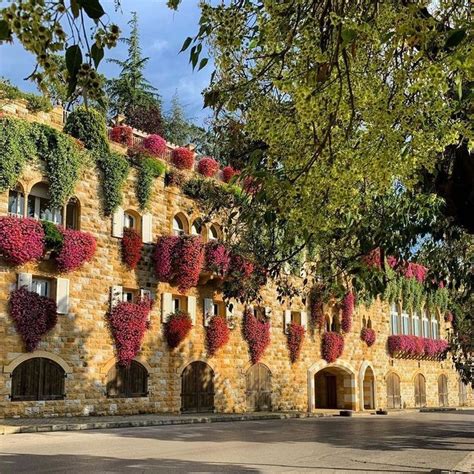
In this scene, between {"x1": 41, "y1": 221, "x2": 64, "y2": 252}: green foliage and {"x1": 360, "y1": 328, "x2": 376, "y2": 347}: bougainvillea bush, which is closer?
{"x1": 41, "y1": 221, "x2": 64, "y2": 252}: green foliage

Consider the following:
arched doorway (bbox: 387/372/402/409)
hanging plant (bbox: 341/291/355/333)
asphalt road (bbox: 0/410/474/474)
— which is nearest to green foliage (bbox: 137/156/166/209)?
asphalt road (bbox: 0/410/474/474)

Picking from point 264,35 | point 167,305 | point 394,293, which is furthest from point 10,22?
point 394,293

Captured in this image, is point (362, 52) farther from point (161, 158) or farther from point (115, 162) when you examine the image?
point (161, 158)

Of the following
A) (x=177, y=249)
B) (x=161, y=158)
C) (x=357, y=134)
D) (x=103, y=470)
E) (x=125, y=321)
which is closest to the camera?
(x=357, y=134)

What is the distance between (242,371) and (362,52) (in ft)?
68.2

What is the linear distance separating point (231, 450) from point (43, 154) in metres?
10.7

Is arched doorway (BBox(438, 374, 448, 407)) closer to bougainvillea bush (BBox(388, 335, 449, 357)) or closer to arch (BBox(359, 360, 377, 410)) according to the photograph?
bougainvillea bush (BBox(388, 335, 449, 357))

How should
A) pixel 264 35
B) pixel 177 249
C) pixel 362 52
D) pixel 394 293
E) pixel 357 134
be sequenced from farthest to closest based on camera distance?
1. pixel 394 293
2. pixel 177 249
3. pixel 357 134
4. pixel 362 52
5. pixel 264 35

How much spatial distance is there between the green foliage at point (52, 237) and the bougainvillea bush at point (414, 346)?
21.3 metres

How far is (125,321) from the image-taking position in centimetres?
2067

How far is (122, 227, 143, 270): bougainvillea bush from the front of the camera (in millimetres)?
21250

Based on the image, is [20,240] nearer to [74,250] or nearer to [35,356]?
[74,250]

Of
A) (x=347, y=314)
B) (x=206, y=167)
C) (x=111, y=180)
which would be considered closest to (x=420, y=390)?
(x=347, y=314)

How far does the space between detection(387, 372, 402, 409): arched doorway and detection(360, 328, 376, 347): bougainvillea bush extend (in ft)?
10.7
